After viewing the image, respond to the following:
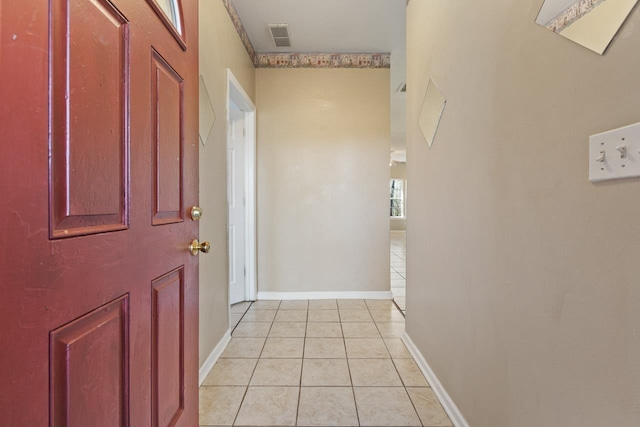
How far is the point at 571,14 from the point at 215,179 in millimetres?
2042

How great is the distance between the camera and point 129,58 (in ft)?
2.56

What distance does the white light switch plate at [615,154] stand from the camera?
629 millimetres

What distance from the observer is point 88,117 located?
65 cm

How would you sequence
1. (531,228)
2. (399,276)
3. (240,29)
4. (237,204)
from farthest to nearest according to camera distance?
(399,276), (237,204), (240,29), (531,228)

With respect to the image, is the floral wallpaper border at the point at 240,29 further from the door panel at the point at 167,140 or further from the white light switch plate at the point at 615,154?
the white light switch plate at the point at 615,154

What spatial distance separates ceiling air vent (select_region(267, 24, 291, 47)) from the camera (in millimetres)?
2877

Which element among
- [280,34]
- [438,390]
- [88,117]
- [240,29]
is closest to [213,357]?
[438,390]

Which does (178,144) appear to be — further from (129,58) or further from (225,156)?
(225,156)

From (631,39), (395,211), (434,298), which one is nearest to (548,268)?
(631,39)

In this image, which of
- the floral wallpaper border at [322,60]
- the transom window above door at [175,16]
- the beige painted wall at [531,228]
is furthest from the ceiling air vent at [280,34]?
the transom window above door at [175,16]

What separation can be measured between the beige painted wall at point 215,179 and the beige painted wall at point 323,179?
0.93 m

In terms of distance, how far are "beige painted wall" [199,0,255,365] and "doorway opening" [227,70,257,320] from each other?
2.41 ft

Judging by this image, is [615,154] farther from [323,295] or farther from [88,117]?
[323,295]

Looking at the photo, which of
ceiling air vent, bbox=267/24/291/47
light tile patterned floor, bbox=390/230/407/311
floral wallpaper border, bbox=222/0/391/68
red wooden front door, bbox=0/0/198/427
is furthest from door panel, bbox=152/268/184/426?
floral wallpaper border, bbox=222/0/391/68
